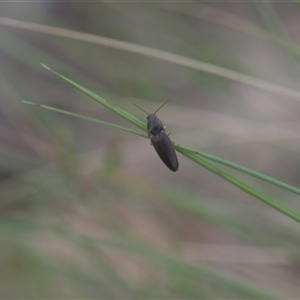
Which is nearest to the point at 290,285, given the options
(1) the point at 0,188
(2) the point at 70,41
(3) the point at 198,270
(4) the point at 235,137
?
(4) the point at 235,137

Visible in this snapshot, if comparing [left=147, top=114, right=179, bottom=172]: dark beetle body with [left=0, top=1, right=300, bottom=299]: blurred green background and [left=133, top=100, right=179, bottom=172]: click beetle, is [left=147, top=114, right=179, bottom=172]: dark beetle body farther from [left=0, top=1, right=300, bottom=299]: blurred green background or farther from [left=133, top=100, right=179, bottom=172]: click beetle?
[left=0, top=1, right=300, bottom=299]: blurred green background

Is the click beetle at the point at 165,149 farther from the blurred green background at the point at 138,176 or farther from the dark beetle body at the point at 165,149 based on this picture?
the blurred green background at the point at 138,176

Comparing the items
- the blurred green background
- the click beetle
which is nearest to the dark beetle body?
the click beetle

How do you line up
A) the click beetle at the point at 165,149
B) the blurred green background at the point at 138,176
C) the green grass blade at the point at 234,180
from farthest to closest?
the blurred green background at the point at 138,176
the click beetle at the point at 165,149
the green grass blade at the point at 234,180

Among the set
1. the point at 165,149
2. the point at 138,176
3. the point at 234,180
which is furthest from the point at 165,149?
the point at 138,176

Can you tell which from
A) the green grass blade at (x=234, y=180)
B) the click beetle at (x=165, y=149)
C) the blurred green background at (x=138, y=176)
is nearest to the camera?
the green grass blade at (x=234, y=180)

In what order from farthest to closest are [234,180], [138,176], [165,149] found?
1. [138,176]
2. [165,149]
3. [234,180]

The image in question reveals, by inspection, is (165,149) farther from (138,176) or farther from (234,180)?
(138,176)

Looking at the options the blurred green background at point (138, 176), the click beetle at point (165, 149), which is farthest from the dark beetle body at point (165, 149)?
the blurred green background at point (138, 176)

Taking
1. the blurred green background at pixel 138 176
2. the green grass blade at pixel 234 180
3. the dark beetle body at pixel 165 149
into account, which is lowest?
the green grass blade at pixel 234 180
